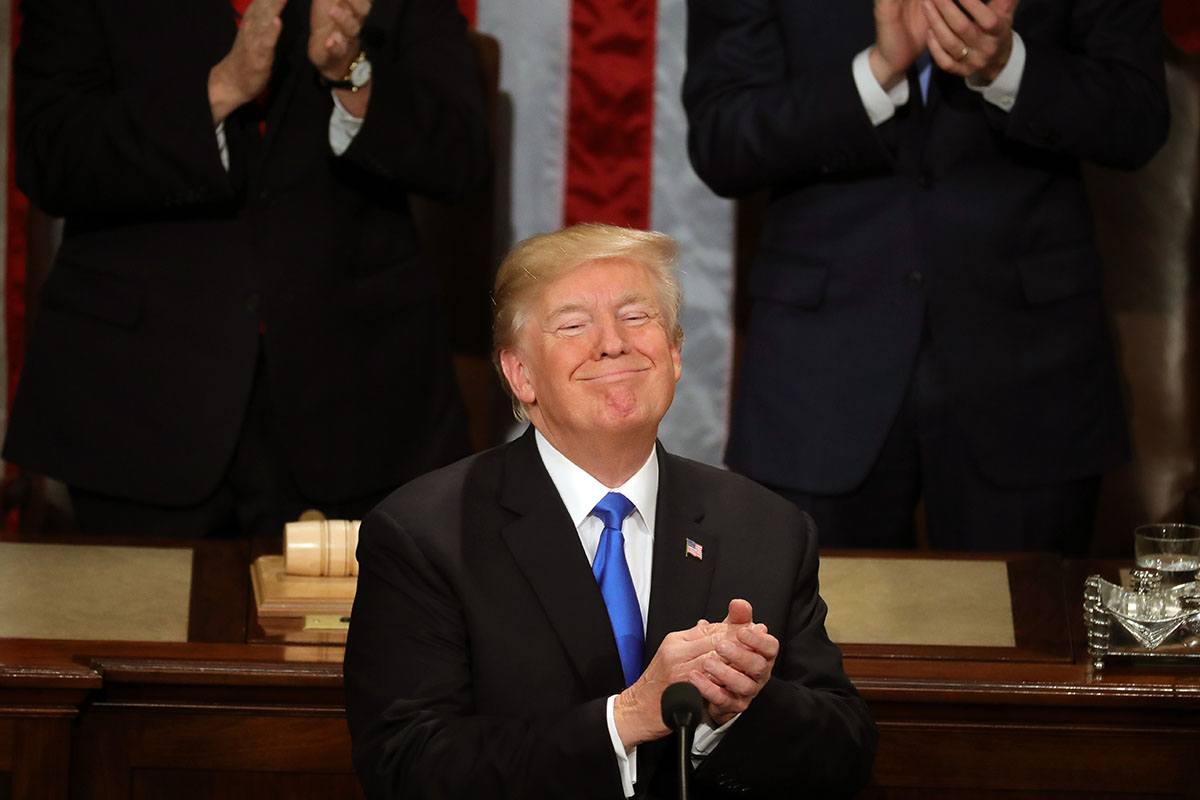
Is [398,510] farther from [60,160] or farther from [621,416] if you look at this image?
[60,160]

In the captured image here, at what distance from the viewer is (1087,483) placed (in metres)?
3.20

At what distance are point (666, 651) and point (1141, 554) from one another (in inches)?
42.3

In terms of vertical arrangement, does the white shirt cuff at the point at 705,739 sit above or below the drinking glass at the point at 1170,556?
below

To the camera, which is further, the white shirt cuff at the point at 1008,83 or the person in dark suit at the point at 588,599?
the white shirt cuff at the point at 1008,83

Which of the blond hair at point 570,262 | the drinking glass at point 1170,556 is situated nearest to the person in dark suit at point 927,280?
the drinking glass at point 1170,556

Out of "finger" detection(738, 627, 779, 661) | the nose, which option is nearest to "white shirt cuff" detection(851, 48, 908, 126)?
the nose

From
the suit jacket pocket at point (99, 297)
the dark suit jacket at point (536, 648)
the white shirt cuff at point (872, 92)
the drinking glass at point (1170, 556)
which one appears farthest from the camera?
the suit jacket pocket at point (99, 297)

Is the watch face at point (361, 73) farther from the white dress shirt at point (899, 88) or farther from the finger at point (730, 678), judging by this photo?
the finger at point (730, 678)

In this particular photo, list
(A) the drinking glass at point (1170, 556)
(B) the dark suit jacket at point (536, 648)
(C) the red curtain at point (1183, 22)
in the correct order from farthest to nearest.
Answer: (C) the red curtain at point (1183, 22) < (A) the drinking glass at point (1170, 556) < (B) the dark suit jacket at point (536, 648)

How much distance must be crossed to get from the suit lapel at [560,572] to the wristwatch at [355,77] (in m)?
A: 1.24

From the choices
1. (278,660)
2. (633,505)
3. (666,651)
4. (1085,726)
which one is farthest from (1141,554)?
(278,660)

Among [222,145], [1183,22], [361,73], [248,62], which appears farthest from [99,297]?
[1183,22]

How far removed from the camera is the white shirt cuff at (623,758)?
1.87 meters

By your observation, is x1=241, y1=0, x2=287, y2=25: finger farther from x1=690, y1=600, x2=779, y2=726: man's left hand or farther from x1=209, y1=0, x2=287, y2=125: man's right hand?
x1=690, y1=600, x2=779, y2=726: man's left hand
